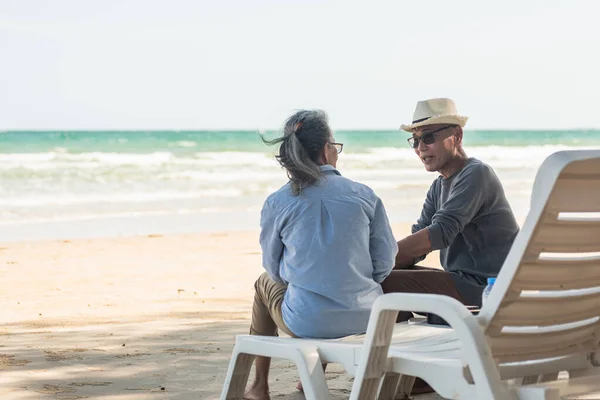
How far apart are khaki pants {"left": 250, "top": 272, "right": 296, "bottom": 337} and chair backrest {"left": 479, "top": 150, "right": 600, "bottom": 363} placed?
1.22 m

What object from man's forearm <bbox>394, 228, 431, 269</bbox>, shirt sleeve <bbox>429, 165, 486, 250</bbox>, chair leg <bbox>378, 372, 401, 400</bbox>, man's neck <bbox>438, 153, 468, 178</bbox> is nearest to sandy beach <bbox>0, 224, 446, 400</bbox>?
chair leg <bbox>378, 372, 401, 400</bbox>

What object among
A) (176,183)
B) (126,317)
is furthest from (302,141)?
(176,183)

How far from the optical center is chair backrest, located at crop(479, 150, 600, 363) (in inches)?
113

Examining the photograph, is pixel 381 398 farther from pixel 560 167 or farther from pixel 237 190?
pixel 237 190

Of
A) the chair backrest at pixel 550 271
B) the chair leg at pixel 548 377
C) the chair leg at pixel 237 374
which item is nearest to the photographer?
the chair backrest at pixel 550 271

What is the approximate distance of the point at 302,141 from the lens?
412 cm

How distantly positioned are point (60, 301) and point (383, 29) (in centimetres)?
5486

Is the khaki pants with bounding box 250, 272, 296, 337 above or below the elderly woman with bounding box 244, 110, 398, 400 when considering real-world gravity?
below

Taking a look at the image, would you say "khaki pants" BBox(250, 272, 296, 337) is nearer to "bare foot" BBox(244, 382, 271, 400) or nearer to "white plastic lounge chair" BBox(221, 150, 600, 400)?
"bare foot" BBox(244, 382, 271, 400)

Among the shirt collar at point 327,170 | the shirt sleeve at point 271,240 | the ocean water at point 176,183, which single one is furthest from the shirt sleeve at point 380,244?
the ocean water at point 176,183

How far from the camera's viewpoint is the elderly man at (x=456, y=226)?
A: 15.9 feet

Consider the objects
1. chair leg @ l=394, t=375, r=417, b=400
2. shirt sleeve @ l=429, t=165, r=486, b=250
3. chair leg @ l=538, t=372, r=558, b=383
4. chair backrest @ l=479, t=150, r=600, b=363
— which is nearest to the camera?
chair backrest @ l=479, t=150, r=600, b=363

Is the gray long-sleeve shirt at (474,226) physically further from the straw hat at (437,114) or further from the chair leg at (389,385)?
the chair leg at (389,385)

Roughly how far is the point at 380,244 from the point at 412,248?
90 cm
